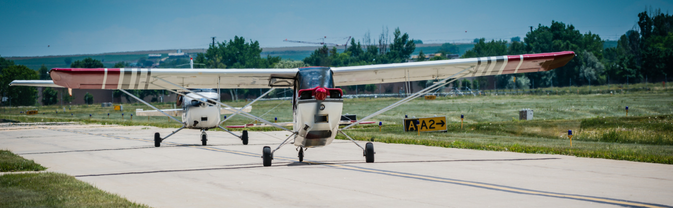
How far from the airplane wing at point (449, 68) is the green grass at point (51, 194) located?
6656 millimetres

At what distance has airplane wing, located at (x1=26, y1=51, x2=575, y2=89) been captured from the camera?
13.1m

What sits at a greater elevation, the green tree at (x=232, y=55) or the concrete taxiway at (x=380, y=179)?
the green tree at (x=232, y=55)

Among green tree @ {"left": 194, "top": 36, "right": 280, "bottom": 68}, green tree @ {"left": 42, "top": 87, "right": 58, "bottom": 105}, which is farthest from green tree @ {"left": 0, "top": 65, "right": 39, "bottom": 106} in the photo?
green tree @ {"left": 194, "top": 36, "right": 280, "bottom": 68}

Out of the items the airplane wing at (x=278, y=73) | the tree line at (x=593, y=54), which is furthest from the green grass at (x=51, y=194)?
the tree line at (x=593, y=54)

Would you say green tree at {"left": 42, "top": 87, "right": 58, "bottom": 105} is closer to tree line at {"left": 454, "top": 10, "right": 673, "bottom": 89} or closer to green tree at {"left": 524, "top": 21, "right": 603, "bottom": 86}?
tree line at {"left": 454, "top": 10, "right": 673, "bottom": 89}

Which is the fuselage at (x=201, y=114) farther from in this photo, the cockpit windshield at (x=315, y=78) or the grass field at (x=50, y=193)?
the grass field at (x=50, y=193)

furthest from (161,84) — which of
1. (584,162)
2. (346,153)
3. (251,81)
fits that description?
(584,162)

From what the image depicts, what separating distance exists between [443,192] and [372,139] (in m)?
13.6

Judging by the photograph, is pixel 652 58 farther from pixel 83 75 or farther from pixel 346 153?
pixel 83 75

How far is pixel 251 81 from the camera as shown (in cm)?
1572

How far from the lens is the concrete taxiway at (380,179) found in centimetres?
799

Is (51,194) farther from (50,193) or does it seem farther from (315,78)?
(315,78)

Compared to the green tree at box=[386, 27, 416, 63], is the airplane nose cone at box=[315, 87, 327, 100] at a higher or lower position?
lower

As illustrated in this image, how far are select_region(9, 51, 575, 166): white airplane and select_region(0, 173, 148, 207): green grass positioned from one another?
2564mm
